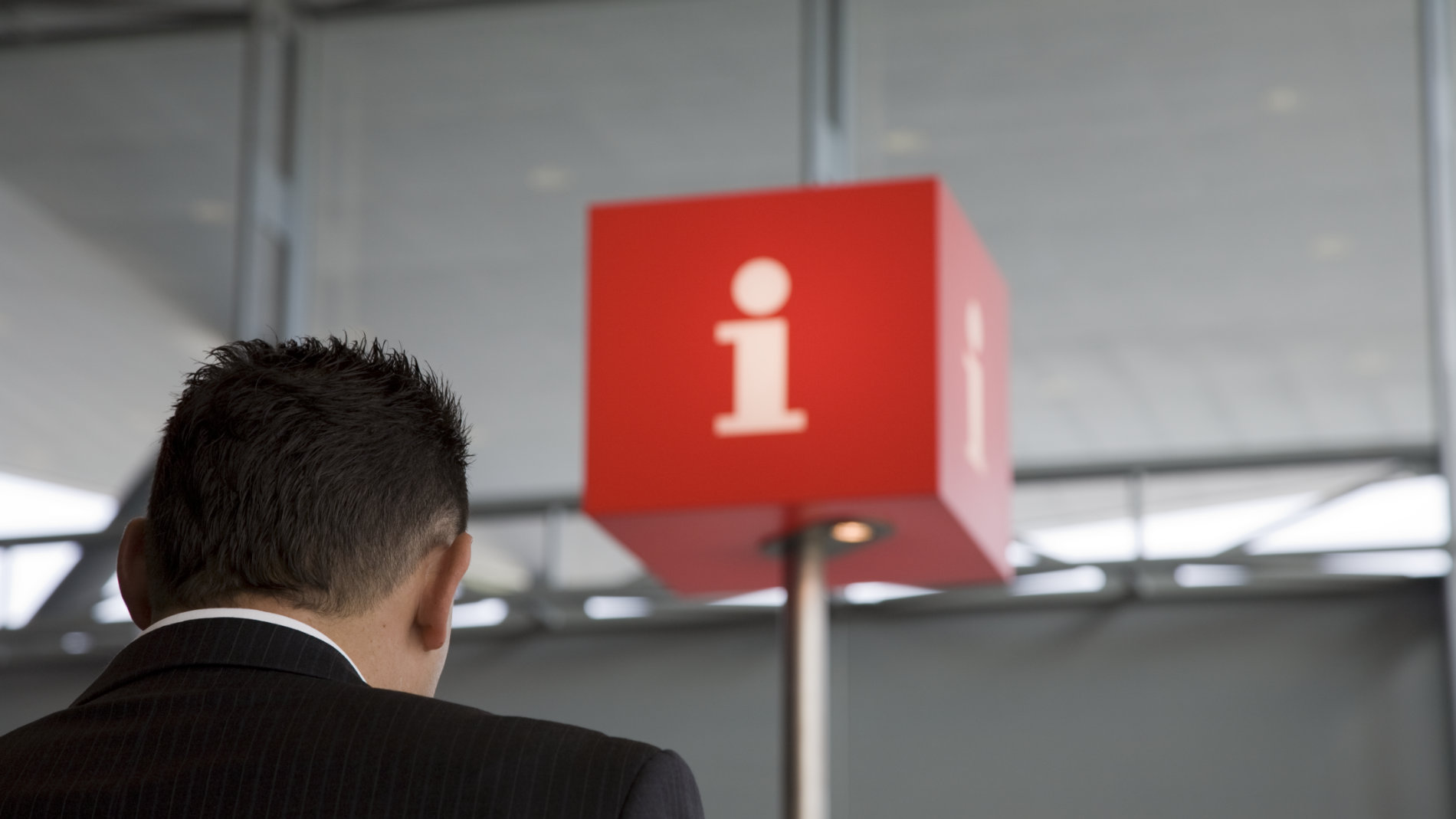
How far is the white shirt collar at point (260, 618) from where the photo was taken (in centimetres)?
108

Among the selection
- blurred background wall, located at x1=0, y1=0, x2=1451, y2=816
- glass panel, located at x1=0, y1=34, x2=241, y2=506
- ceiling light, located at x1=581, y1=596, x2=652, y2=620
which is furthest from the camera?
glass panel, located at x1=0, y1=34, x2=241, y2=506

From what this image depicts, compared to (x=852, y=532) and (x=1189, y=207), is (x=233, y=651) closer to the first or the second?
(x=852, y=532)

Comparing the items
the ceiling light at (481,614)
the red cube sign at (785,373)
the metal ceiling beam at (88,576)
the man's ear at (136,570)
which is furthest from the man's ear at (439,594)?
the metal ceiling beam at (88,576)

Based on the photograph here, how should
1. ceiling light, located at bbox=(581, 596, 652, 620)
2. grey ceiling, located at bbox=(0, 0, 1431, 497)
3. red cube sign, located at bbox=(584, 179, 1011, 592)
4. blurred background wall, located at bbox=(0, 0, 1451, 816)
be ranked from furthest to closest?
ceiling light, located at bbox=(581, 596, 652, 620)
grey ceiling, located at bbox=(0, 0, 1431, 497)
blurred background wall, located at bbox=(0, 0, 1451, 816)
red cube sign, located at bbox=(584, 179, 1011, 592)

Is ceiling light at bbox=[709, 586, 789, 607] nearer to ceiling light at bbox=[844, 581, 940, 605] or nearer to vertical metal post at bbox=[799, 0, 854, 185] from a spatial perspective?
ceiling light at bbox=[844, 581, 940, 605]

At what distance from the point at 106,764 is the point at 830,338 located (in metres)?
3.02

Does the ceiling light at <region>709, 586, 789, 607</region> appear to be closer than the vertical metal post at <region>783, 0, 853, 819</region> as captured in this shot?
No

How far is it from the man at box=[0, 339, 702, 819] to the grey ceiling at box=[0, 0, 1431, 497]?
5317 millimetres

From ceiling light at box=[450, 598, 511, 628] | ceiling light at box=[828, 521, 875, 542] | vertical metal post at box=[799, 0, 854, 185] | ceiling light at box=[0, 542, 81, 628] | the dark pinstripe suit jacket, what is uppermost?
vertical metal post at box=[799, 0, 854, 185]

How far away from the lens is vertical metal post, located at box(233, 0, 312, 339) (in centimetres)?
711

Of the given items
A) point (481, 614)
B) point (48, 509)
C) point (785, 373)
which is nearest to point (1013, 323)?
point (481, 614)

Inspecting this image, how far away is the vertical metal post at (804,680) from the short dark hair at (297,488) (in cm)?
306

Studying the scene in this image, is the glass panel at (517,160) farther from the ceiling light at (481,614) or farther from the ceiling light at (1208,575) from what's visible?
the ceiling light at (1208,575)

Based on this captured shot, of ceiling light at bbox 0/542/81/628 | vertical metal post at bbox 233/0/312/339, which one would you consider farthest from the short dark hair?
ceiling light at bbox 0/542/81/628
